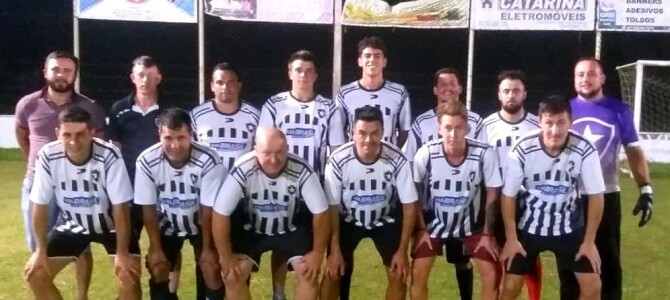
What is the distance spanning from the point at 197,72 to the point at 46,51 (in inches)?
78.3

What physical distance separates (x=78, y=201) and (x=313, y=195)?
104cm

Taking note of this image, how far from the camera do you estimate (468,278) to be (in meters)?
3.95

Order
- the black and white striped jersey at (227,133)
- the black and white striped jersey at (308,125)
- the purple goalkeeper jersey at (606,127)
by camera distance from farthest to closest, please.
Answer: the black and white striped jersey at (308,125), the black and white striped jersey at (227,133), the purple goalkeeper jersey at (606,127)

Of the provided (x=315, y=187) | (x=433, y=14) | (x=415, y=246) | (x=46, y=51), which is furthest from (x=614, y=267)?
(x=46, y=51)

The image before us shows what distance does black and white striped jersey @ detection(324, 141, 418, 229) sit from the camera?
11.7 feet

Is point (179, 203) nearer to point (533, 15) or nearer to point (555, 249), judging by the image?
point (555, 249)

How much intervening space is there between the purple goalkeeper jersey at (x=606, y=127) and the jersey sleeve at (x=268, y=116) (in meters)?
1.50

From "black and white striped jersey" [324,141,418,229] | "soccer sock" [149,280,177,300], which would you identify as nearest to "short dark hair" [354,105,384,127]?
"black and white striped jersey" [324,141,418,229]

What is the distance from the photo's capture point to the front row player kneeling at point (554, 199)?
3455mm

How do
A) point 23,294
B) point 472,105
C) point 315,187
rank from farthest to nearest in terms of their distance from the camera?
point 472,105, point 23,294, point 315,187

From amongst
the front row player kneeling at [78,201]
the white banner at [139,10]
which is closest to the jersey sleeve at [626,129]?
the front row player kneeling at [78,201]

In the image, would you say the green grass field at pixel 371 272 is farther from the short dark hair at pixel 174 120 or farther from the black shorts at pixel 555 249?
the short dark hair at pixel 174 120

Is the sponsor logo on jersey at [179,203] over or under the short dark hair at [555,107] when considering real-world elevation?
under

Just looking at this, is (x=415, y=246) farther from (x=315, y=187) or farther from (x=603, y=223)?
(x=603, y=223)
